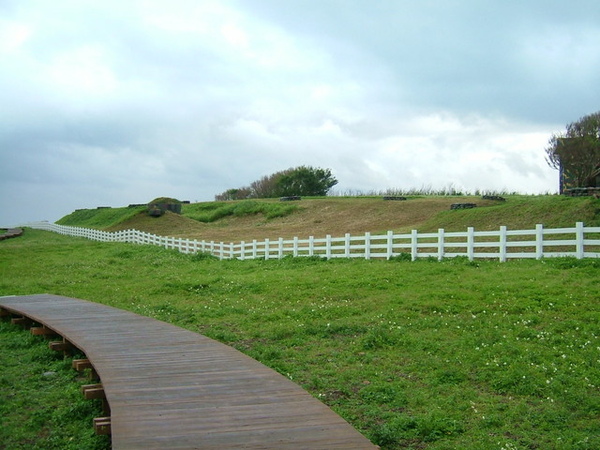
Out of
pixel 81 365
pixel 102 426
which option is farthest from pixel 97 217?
pixel 102 426

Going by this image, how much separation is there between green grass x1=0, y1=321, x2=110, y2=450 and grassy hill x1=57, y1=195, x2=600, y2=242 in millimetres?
20337

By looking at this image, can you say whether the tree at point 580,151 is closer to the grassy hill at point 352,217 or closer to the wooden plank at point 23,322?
the grassy hill at point 352,217

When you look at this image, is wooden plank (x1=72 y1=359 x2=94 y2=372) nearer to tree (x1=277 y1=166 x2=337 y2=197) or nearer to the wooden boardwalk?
the wooden boardwalk

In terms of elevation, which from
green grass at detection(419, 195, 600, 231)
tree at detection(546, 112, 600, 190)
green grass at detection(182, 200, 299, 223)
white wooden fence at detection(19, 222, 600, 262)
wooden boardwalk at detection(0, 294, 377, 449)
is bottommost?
wooden boardwalk at detection(0, 294, 377, 449)

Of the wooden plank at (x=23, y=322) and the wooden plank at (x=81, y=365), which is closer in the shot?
the wooden plank at (x=81, y=365)

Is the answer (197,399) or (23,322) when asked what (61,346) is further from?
(197,399)

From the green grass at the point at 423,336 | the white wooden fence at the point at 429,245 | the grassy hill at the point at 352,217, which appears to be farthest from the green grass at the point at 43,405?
the grassy hill at the point at 352,217

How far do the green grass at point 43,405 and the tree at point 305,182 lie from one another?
6981 centimetres

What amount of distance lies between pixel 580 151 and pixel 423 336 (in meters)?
35.1

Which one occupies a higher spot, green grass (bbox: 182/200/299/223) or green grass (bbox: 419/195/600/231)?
green grass (bbox: 182/200/299/223)

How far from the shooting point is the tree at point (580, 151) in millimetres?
41344

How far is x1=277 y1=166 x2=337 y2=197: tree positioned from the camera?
8219cm

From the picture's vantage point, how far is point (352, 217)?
47.1 metres

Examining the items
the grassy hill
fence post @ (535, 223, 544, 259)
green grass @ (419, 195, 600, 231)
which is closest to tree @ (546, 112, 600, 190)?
the grassy hill
